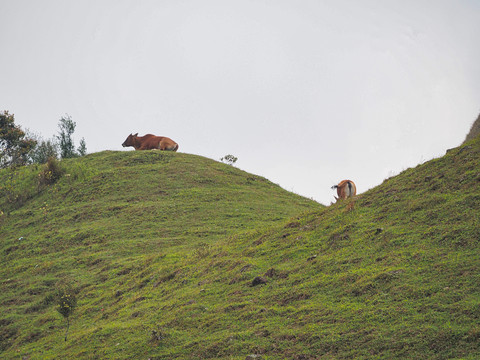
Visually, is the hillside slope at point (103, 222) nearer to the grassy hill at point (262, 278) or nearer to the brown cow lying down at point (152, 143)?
the grassy hill at point (262, 278)

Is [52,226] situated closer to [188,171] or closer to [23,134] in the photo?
[188,171]

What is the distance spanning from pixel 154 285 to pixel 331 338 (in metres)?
7.45

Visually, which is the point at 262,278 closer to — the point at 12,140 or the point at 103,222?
the point at 103,222

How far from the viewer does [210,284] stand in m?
12.4

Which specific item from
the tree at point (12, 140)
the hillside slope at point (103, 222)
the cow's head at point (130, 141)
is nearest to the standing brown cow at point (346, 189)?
the hillside slope at point (103, 222)

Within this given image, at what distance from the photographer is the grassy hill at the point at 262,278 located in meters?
7.92

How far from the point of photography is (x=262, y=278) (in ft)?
37.4

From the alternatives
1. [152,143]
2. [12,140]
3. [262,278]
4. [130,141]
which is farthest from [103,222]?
[12,140]

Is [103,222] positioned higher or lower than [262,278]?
higher

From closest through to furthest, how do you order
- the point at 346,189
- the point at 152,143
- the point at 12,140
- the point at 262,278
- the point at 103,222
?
1. the point at 262,278
2. the point at 346,189
3. the point at 103,222
4. the point at 152,143
5. the point at 12,140

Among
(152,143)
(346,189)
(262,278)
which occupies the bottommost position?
(262,278)

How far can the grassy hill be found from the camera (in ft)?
26.0

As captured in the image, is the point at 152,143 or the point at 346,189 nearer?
the point at 346,189

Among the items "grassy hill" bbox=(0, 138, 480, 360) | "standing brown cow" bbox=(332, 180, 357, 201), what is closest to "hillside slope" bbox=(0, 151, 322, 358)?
"grassy hill" bbox=(0, 138, 480, 360)
